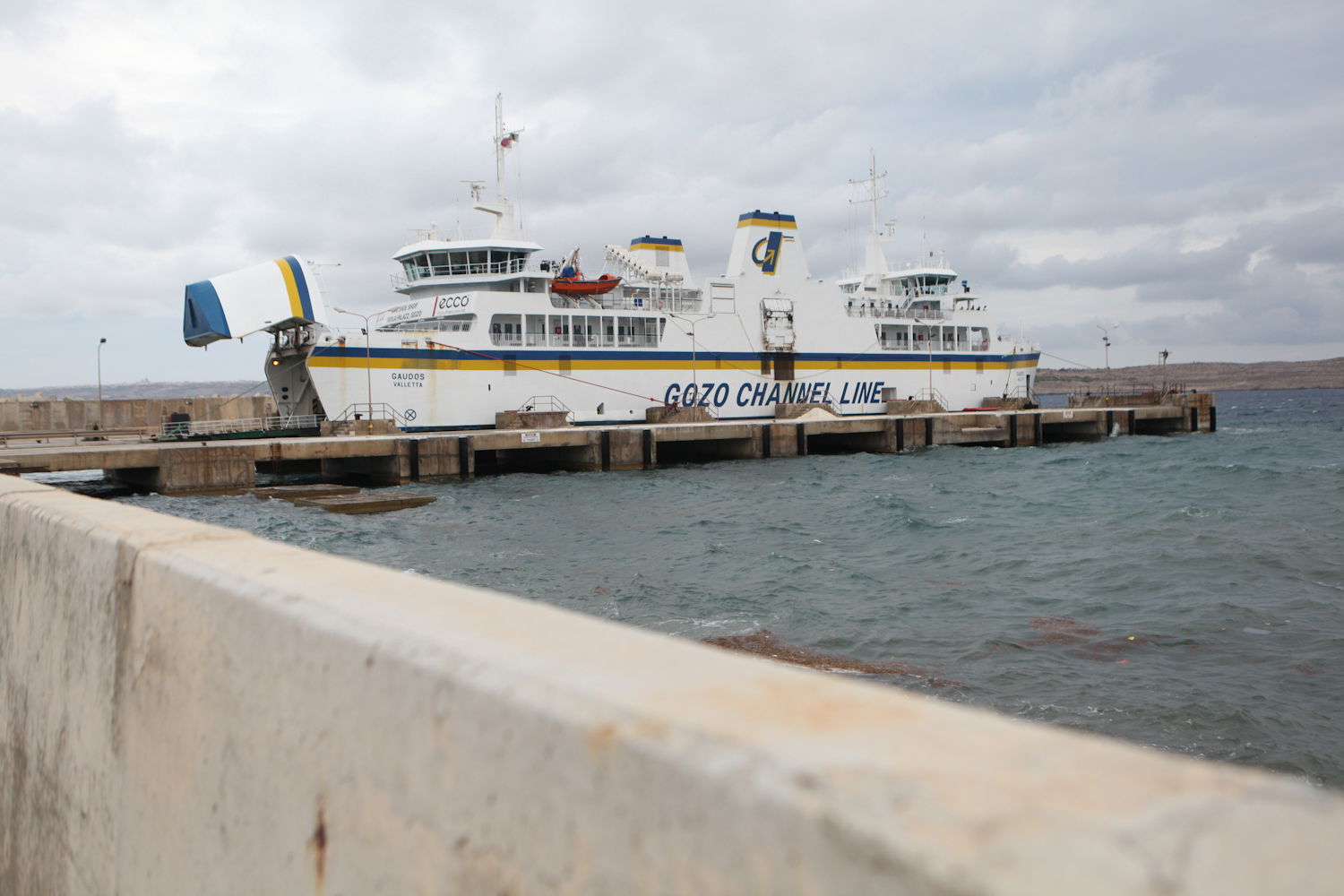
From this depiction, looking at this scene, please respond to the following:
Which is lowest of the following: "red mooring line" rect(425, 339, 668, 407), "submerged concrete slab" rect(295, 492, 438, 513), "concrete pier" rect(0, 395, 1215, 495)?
"submerged concrete slab" rect(295, 492, 438, 513)

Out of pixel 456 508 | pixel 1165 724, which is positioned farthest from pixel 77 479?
pixel 1165 724

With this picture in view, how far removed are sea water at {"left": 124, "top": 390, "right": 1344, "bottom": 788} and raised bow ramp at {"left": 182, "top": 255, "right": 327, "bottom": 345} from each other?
24.2 ft

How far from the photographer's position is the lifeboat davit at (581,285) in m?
32.5

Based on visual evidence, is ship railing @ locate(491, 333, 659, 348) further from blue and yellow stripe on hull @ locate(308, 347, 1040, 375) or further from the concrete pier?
the concrete pier

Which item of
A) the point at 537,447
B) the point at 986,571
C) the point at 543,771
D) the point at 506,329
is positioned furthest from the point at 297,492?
the point at 543,771

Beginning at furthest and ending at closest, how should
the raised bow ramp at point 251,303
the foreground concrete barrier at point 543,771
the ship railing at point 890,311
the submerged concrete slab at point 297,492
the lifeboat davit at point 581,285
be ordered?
the ship railing at point 890,311, the lifeboat davit at point 581,285, the raised bow ramp at point 251,303, the submerged concrete slab at point 297,492, the foreground concrete barrier at point 543,771

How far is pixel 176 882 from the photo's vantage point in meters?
2.06

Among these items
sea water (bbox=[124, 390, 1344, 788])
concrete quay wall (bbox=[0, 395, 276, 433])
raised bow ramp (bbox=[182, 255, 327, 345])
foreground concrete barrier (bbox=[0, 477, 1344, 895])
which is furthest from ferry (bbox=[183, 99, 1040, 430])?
foreground concrete barrier (bbox=[0, 477, 1344, 895])

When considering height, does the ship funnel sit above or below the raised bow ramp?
above

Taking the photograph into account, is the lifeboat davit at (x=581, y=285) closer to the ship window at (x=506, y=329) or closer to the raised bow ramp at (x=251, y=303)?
the ship window at (x=506, y=329)

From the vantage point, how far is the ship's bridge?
31.6 metres

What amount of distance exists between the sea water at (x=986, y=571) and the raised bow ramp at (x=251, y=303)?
7378 millimetres

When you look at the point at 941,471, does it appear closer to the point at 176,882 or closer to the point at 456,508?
the point at 456,508

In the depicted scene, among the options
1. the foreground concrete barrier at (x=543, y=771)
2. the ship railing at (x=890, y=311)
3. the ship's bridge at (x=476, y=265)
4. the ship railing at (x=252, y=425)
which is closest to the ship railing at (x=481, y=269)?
the ship's bridge at (x=476, y=265)
